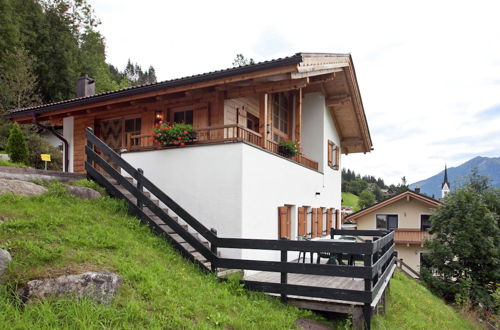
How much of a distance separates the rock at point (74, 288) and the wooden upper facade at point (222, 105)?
4.50 metres

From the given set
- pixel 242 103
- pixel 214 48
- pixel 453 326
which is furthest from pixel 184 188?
pixel 214 48

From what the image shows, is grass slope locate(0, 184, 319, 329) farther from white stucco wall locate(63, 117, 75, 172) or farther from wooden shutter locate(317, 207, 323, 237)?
wooden shutter locate(317, 207, 323, 237)

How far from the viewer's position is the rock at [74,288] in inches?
163

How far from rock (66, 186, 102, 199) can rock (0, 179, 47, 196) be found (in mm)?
518

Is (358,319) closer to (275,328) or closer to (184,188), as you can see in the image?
(275,328)

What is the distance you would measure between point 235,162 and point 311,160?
6.23m

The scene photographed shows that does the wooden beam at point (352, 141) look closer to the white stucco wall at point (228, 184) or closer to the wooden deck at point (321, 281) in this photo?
the white stucco wall at point (228, 184)

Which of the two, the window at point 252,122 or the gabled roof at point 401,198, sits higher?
the window at point 252,122

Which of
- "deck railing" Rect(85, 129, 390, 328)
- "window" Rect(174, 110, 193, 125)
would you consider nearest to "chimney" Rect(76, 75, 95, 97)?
"window" Rect(174, 110, 193, 125)

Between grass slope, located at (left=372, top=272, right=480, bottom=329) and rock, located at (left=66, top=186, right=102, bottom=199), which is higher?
rock, located at (left=66, top=186, right=102, bottom=199)

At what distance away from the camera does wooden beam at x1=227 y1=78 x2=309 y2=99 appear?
9.38 metres

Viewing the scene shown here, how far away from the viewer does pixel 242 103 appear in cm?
1130

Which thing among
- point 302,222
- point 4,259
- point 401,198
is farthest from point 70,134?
point 401,198

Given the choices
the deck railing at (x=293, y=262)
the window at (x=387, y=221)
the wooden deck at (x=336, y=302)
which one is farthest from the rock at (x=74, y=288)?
the window at (x=387, y=221)
